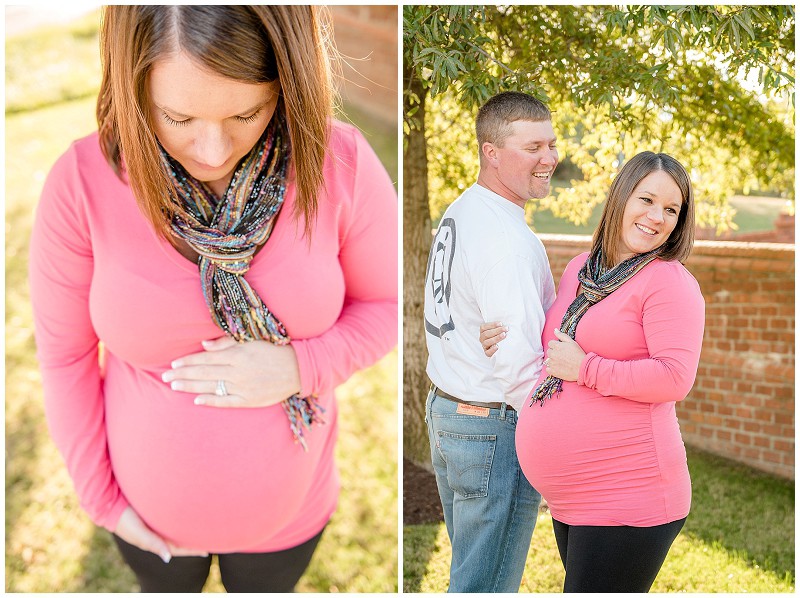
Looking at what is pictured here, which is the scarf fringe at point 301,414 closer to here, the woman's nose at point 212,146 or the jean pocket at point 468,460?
the jean pocket at point 468,460

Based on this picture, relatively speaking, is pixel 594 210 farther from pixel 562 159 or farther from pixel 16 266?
pixel 16 266

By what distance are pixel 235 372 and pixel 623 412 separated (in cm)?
97

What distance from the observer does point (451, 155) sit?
87.6 inches

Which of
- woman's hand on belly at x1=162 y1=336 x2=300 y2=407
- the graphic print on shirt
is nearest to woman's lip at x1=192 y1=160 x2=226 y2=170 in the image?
woman's hand on belly at x1=162 y1=336 x2=300 y2=407

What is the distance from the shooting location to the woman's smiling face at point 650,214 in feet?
5.82

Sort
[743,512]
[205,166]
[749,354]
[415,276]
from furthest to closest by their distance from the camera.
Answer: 1. [749,354]
2. [743,512]
3. [415,276]
4. [205,166]

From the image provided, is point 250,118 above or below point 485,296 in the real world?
above

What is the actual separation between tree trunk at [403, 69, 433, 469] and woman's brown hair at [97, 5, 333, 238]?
1.88ft

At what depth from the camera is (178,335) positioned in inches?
65.7

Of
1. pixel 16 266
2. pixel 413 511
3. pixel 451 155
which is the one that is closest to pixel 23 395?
pixel 16 266

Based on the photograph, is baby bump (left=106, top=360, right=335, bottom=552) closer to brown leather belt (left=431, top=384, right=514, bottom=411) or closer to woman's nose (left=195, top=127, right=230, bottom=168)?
brown leather belt (left=431, top=384, right=514, bottom=411)

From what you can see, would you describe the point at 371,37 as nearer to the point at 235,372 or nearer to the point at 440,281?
the point at 440,281

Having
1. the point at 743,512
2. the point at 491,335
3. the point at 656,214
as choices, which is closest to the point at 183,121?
the point at 491,335

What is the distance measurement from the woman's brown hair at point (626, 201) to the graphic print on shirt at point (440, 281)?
1.29 ft
